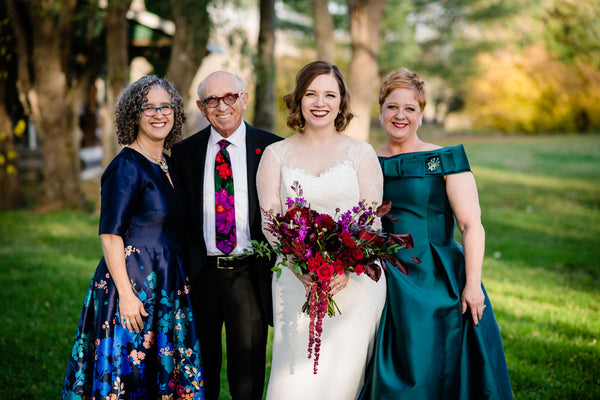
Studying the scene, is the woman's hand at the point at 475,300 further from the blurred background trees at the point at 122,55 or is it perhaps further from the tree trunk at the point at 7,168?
the tree trunk at the point at 7,168

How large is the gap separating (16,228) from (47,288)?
411cm

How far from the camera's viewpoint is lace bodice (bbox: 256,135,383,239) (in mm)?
3016

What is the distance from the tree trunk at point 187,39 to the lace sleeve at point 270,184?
238 inches

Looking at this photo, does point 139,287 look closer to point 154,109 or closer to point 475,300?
point 154,109

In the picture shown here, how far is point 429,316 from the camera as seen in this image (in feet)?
10.4

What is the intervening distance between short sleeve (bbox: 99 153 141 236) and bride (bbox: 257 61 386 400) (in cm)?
77

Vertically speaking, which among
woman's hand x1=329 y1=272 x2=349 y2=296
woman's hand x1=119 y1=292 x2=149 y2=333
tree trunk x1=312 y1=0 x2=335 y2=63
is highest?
tree trunk x1=312 y1=0 x2=335 y2=63

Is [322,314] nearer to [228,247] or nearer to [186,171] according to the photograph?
[228,247]

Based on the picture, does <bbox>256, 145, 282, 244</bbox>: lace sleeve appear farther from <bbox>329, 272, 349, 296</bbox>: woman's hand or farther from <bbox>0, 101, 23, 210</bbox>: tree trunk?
<bbox>0, 101, 23, 210</bbox>: tree trunk

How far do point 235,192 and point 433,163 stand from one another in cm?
130

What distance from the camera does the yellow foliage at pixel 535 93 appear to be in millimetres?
33594

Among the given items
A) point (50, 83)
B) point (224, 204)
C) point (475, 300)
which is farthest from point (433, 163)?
point (50, 83)

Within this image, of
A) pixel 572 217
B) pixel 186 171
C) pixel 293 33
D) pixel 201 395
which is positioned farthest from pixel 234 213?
pixel 293 33

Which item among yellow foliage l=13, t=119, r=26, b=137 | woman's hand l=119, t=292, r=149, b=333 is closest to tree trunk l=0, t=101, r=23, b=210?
yellow foliage l=13, t=119, r=26, b=137
